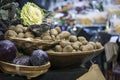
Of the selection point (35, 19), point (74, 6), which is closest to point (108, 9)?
point (74, 6)

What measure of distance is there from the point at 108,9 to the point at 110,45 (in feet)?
3.39

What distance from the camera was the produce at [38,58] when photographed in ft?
3.64

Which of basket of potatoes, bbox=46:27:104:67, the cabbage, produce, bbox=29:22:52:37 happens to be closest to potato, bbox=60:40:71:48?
basket of potatoes, bbox=46:27:104:67

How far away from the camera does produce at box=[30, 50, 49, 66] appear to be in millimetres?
1108

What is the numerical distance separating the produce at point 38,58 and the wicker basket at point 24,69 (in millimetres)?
17

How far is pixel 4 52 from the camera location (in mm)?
1120

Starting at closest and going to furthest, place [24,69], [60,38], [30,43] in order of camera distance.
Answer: [24,69] → [30,43] → [60,38]

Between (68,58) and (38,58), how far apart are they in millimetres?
173

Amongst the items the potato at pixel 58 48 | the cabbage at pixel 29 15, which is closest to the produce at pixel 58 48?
the potato at pixel 58 48

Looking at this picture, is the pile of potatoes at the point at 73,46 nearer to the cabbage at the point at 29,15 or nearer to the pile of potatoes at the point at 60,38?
the pile of potatoes at the point at 60,38

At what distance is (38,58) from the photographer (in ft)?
3.64

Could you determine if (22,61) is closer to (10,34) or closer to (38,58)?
(38,58)

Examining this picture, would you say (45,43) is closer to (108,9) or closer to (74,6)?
(108,9)

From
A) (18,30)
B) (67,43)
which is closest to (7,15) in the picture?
(18,30)
